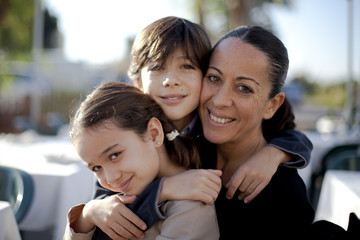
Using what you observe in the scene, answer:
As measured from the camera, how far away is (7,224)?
1.89 metres

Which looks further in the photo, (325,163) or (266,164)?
(325,163)

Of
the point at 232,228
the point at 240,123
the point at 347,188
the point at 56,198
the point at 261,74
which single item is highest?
the point at 261,74

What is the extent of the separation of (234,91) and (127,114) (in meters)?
0.56

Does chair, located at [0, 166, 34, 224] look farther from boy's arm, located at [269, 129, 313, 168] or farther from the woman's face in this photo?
boy's arm, located at [269, 129, 313, 168]

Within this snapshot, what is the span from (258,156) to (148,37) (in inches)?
34.9

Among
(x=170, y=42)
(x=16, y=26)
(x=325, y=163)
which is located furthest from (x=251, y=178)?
(x=16, y=26)

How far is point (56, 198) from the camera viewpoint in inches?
115

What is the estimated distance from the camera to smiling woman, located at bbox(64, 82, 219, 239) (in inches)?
58.6

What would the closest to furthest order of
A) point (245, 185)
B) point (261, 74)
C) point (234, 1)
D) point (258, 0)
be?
point (245, 185) < point (261, 74) < point (234, 1) < point (258, 0)

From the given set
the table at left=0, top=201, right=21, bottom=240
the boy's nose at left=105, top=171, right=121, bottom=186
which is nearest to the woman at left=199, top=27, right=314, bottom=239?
the boy's nose at left=105, top=171, right=121, bottom=186

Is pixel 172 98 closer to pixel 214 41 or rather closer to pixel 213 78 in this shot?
pixel 213 78

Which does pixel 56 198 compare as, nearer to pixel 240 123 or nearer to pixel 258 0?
pixel 240 123

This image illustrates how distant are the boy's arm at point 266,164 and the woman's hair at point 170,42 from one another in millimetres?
592

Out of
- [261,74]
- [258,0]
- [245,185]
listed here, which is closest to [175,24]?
[261,74]
